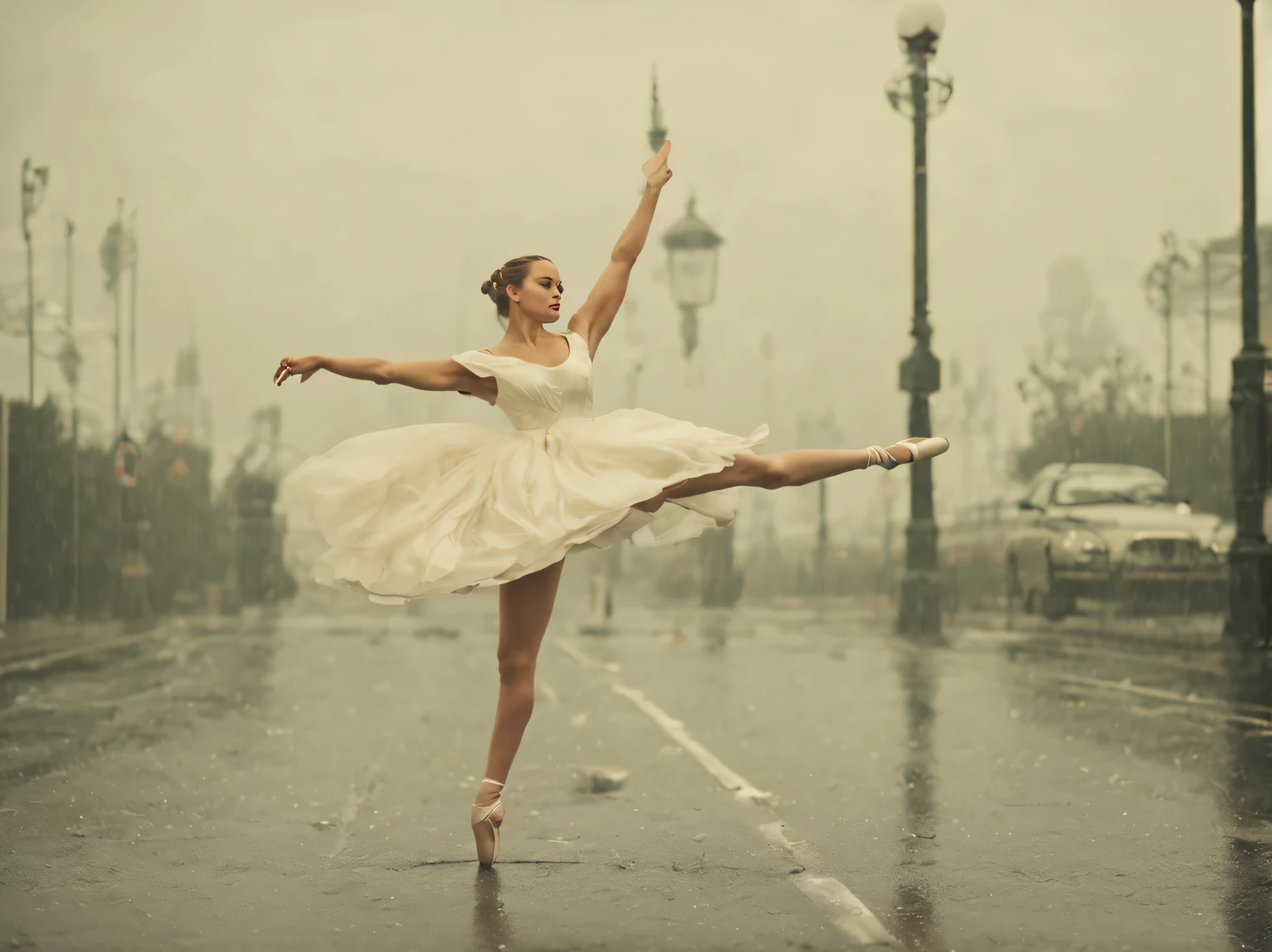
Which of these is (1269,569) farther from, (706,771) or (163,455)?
(163,455)

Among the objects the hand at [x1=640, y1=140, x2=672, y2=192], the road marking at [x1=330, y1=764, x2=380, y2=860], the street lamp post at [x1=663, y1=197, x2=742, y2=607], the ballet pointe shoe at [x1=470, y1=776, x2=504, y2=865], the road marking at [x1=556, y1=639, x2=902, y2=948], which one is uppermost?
the street lamp post at [x1=663, y1=197, x2=742, y2=607]

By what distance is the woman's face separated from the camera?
5.98m

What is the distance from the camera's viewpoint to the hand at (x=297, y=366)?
17.8 ft

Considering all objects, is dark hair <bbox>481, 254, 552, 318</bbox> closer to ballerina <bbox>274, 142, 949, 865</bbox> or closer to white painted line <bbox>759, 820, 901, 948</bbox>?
ballerina <bbox>274, 142, 949, 865</bbox>

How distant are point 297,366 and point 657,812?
2662 millimetres

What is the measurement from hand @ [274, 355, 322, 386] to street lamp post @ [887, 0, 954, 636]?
14.3m

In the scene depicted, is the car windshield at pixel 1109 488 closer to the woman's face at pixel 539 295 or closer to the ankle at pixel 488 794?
the woman's face at pixel 539 295

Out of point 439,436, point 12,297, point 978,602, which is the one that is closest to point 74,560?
point 12,297

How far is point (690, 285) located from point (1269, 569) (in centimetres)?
1139

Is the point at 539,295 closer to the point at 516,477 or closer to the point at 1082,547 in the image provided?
the point at 516,477

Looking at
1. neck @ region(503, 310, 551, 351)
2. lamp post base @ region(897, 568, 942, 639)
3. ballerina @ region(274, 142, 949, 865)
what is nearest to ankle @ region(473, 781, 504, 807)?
ballerina @ region(274, 142, 949, 865)

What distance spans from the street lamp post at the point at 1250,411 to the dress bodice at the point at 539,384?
11.2 metres

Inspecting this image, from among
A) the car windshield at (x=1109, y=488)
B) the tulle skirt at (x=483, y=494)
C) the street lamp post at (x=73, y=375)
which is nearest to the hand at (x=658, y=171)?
the tulle skirt at (x=483, y=494)

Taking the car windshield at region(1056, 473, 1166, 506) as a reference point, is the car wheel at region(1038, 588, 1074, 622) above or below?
below
